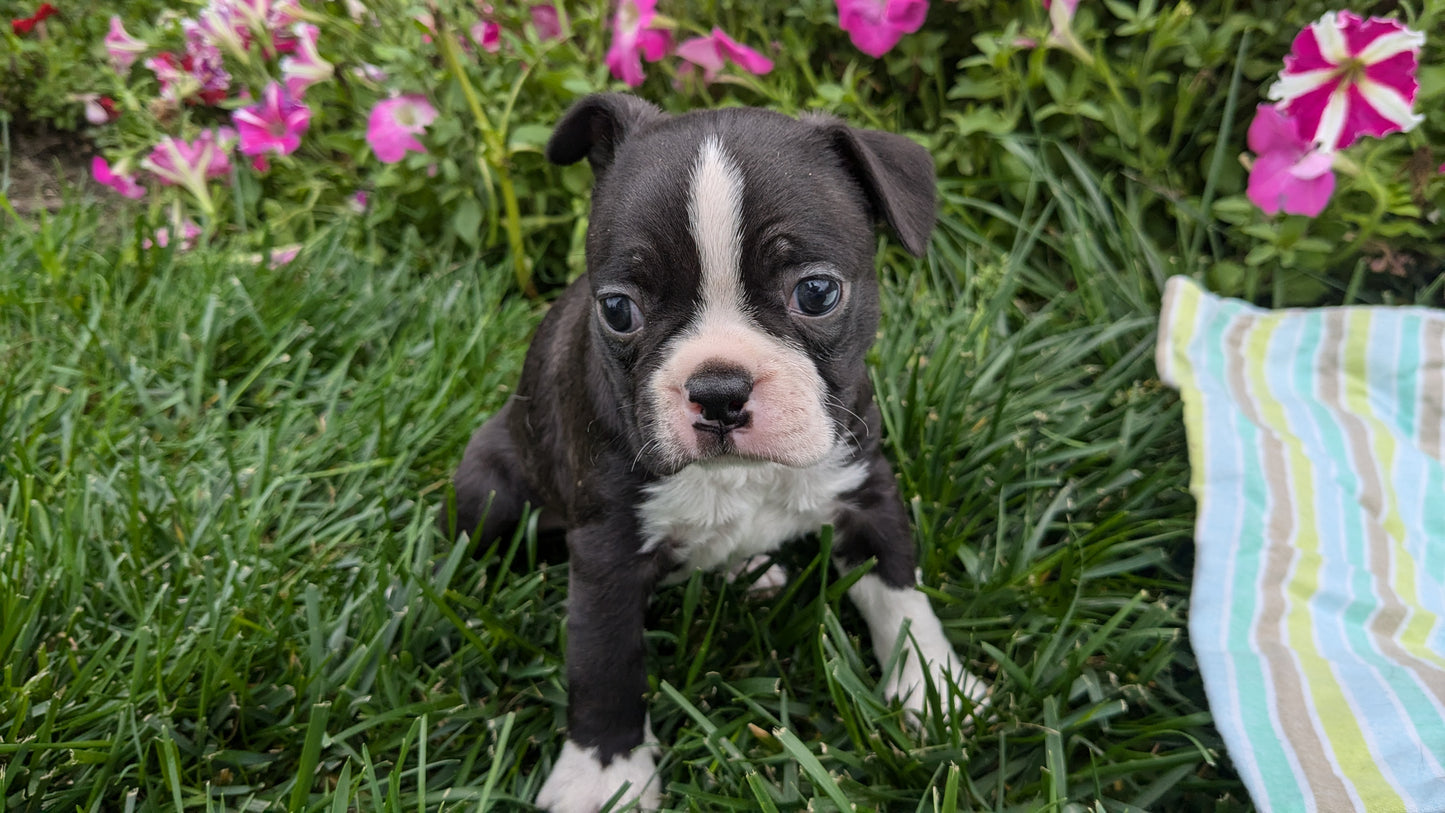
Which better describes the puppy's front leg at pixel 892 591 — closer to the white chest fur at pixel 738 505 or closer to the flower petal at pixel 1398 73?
the white chest fur at pixel 738 505

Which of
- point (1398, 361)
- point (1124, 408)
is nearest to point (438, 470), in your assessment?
point (1124, 408)

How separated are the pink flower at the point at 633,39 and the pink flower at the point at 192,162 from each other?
6.43 ft

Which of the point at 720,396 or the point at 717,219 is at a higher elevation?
the point at 717,219

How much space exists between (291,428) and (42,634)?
109cm

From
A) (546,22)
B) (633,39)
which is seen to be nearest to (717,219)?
(633,39)

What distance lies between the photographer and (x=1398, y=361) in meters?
3.27

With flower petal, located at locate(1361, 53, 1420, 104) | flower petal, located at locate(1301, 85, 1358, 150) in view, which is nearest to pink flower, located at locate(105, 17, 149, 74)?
flower petal, located at locate(1301, 85, 1358, 150)

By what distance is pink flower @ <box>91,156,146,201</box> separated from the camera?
4246mm

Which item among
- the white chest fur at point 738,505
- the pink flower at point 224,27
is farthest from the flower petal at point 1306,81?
the pink flower at point 224,27

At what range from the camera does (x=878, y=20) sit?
360cm

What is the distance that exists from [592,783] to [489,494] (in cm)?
88

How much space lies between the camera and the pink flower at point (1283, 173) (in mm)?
3203

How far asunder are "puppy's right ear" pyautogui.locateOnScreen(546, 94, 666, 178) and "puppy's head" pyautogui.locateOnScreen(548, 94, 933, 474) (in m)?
0.09

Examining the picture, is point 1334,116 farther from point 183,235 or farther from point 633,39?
point 183,235
